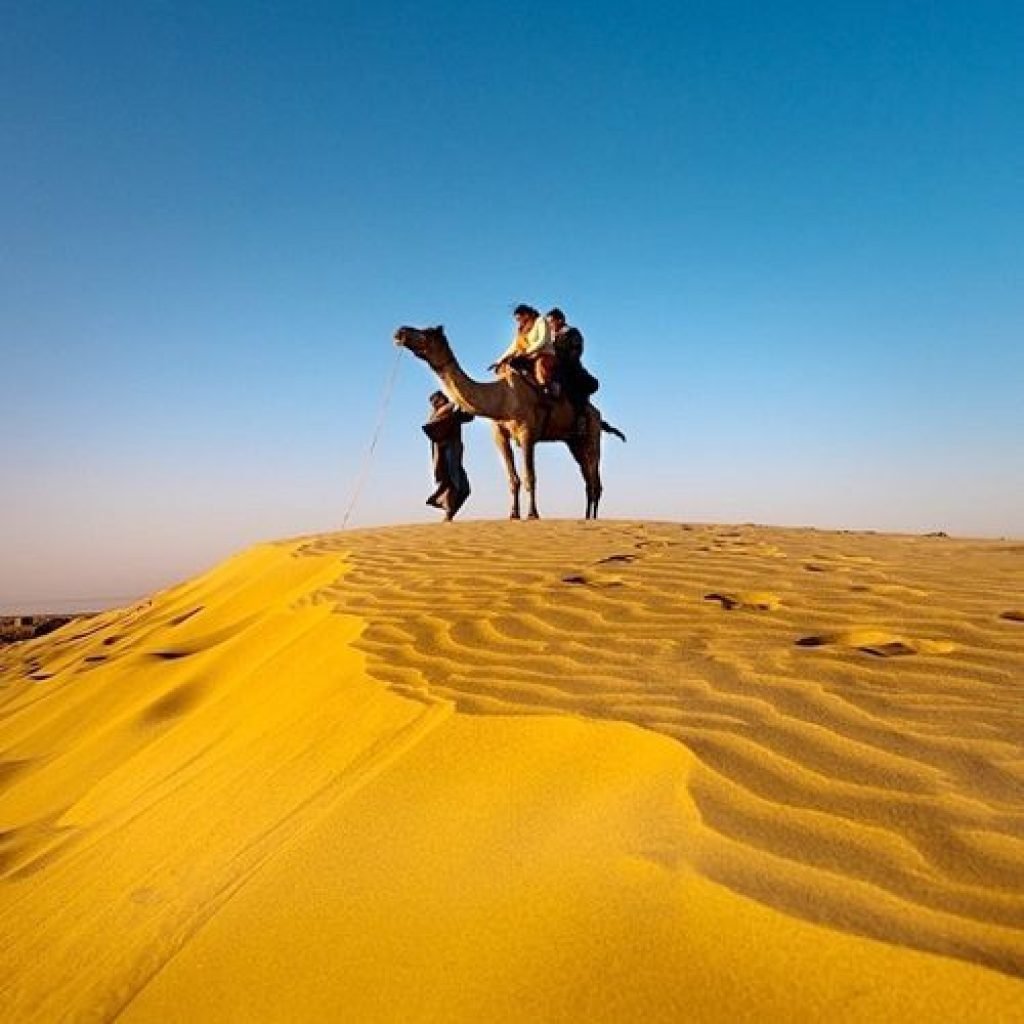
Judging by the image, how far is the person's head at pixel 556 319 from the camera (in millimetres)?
13492

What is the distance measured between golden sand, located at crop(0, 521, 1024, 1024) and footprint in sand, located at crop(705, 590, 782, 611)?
2cm

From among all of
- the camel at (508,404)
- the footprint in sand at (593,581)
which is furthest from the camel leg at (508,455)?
the footprint in sand at (593,581)

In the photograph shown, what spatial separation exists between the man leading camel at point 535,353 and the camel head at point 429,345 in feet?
3.45

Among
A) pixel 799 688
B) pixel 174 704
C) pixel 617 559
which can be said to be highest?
pixel 617 559

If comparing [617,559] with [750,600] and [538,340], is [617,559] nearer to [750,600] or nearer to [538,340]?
[750,600]

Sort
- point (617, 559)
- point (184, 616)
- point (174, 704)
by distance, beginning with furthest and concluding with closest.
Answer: point (184, 616)
point (617, 559)
point (174, 704)

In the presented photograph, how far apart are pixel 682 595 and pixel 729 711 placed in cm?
185

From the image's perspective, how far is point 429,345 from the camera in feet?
40.9

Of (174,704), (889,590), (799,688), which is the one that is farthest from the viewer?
(174,704)

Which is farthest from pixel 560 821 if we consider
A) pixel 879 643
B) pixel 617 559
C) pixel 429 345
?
pixel 429 345

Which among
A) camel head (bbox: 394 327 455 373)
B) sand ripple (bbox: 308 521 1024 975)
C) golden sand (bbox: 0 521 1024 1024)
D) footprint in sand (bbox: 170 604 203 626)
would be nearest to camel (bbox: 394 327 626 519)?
camel head (bbox: 394 327 455 373)

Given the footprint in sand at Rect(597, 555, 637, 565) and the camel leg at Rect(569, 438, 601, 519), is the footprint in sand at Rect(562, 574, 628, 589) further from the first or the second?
the camel leg at Rect(569, 438, 601, 519)

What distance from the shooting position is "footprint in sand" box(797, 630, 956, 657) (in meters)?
3.10

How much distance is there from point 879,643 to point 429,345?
9979 millimetres
